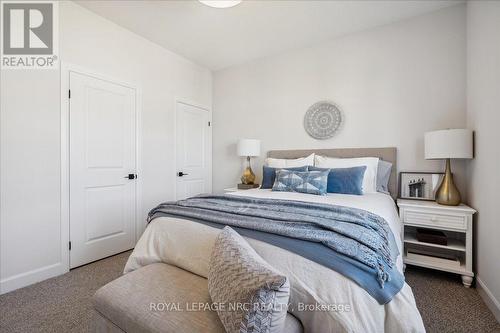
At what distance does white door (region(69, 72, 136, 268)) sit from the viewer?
2.41 metres

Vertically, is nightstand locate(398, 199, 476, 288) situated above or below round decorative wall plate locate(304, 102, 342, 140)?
below

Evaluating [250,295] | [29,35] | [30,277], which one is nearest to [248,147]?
[29,35]

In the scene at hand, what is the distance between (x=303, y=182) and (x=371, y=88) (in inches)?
57.0

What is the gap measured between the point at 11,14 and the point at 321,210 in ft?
9.89

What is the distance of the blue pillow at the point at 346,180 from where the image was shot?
2.37m

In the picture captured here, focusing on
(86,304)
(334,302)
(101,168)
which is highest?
(101,168)

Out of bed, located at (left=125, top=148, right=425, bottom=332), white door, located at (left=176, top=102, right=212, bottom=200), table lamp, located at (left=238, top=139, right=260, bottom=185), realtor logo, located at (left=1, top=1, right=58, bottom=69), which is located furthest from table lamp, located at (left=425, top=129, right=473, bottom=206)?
realtor logo, located at (left=1, top=1, right=58, bottom=69)

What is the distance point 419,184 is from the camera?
8.38 feet

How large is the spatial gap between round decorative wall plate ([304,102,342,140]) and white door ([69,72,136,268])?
2247 mm

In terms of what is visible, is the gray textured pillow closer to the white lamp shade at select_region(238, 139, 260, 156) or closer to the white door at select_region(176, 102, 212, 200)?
the white lamp shade at select_region(238, 139, 260, 156)

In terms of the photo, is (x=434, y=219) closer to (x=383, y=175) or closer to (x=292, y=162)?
(x=383, y=175)

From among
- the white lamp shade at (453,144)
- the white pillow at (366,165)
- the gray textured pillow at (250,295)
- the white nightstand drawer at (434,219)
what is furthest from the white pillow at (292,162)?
the gray textured pillow at (250,295)

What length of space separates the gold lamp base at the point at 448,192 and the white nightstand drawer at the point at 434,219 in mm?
168

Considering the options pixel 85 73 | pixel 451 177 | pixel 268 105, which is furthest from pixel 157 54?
pixel 451 177
